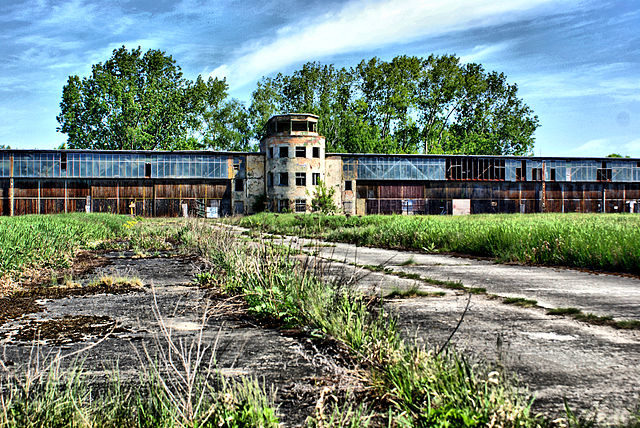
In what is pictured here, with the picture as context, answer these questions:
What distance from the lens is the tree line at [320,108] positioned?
5994cm

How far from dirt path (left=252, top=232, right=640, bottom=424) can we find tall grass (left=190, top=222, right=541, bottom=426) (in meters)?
0.20

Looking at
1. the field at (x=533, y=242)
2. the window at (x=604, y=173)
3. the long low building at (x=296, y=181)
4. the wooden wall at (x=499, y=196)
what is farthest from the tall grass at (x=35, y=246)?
the window at (x=604, y=173)

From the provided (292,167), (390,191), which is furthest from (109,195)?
(390,191)

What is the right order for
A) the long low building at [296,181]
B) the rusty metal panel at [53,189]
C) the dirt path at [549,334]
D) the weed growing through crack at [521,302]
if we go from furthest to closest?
the long low building at [296,181] < the rusty metal panel at [53,189] < the weed growing through crack at [521,302] < the dirt path at [549,334]

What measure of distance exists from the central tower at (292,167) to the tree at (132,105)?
18147 mm

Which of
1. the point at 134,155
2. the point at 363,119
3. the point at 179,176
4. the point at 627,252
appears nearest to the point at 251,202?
the point at 179,176

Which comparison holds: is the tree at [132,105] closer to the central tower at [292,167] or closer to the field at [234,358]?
the central tower at [292,167]

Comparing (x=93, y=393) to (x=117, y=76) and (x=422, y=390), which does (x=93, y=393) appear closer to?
(x=422, y=390)

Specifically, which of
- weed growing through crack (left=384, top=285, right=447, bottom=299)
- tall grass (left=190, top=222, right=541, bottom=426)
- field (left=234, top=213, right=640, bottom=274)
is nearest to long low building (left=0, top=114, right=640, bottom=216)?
field (left=234, top=213, right=640, bottom=274)

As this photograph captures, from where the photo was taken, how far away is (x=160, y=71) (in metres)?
63.3

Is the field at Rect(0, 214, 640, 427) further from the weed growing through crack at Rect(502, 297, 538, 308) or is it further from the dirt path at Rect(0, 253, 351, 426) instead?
the weed growing through crack at Rect(502, 297, 538, 308)

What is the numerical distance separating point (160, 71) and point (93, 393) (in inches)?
2564

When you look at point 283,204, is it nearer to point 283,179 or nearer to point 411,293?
point 283,179

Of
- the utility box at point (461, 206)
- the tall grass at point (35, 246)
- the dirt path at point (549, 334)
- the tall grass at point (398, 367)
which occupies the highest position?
the utility box at point (461, 206)
